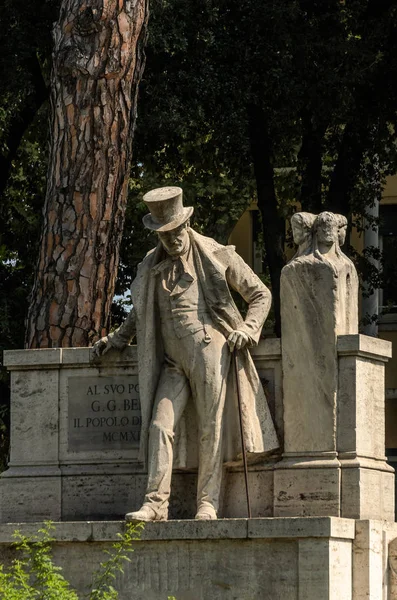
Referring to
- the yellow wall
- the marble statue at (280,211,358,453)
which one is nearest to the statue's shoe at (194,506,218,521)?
the marble statue at (280,211,358,453)

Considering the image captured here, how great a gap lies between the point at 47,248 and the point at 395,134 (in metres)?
8.38

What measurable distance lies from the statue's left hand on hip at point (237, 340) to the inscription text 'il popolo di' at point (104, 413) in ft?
3.36

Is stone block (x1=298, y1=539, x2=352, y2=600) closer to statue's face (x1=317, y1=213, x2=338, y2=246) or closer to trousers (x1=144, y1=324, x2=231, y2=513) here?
trousers (x1=144, y1=324, x2=231, y2=513)

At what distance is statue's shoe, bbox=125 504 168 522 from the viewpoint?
15.6m

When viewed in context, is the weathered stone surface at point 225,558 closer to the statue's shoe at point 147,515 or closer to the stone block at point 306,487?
the statue's shoe at point 147,515

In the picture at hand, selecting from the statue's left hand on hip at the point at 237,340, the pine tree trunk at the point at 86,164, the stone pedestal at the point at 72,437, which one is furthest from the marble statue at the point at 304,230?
the pine tree trunk at the point at 86,164

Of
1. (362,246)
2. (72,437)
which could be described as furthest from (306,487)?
(362,246)

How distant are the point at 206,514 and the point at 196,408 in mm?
856

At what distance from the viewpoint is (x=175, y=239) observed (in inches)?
634

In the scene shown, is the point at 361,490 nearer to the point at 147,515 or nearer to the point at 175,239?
the point at 147,515

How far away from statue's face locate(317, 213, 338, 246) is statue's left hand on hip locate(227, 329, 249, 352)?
932 millimetres

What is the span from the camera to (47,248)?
19.2 metres

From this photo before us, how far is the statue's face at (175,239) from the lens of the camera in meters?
16.1

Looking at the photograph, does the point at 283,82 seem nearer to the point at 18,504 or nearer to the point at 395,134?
the point at 395,134
